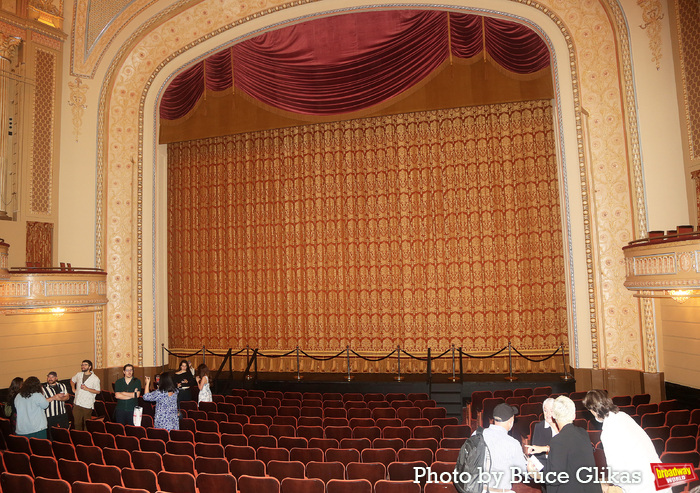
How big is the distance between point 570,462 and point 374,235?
11.6 metres

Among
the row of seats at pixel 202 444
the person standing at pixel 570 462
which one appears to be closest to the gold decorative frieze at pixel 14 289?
the row of seats at pixel 202 444

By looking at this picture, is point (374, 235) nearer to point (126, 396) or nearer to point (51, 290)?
point (51, 290)

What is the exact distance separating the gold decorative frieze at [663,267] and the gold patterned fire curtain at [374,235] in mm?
4080

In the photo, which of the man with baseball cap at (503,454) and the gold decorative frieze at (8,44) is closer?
the man with baseball cap at (503,454)

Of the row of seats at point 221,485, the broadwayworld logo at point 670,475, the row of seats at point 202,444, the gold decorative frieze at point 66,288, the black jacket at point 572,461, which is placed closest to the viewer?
the broadwayworld logo at point 670,475

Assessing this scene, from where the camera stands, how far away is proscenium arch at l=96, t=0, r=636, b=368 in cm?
1144

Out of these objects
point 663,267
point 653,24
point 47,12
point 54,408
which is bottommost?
point 54,408

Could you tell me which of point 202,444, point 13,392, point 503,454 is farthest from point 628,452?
point 13,392

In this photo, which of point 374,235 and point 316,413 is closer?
point 316,413

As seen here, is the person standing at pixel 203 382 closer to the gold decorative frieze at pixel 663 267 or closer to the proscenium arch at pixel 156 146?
the proscenium arch at pixel 156 146

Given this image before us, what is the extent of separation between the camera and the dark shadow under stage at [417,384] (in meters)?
11.3

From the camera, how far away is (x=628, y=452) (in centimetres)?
340

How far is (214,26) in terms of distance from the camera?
1418 centimetres

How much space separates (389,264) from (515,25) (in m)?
6.53
